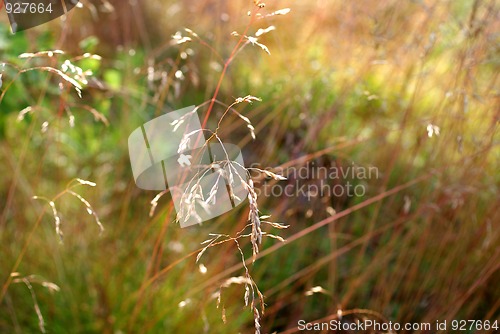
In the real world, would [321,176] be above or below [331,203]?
above

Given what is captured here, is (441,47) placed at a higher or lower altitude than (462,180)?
higher

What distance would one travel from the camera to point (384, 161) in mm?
2348

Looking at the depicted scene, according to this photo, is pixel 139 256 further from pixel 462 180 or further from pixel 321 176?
pixel 462 180

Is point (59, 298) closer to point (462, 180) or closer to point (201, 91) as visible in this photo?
point (462, 180)

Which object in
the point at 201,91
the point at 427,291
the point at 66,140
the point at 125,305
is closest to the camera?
the point at 125,305

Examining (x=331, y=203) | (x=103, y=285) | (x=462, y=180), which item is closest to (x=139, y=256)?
(x=103, y=285)

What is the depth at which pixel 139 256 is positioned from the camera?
201 cm

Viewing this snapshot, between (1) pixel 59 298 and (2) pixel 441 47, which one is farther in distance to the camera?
(2) pixel 441 47

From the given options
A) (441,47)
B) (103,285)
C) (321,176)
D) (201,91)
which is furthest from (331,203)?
(201,91)

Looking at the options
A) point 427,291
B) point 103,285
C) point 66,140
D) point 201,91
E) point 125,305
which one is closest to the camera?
point 125,305

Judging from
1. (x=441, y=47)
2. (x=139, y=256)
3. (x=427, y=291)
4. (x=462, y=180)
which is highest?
(x=441, y=47)

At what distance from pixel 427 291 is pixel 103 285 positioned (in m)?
1.01

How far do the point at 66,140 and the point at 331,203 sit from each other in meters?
1.01

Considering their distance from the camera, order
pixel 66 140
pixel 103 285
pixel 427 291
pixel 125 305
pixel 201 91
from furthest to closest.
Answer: pixel 201 91
pixel 66 140
pixel 427 291
pixel 103 285
pixel 125 305
